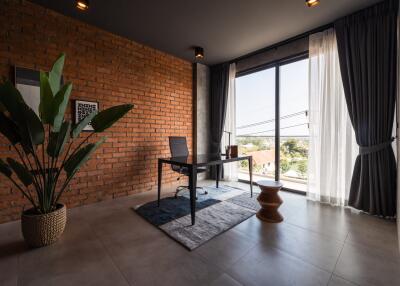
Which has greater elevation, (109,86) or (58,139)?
(109,86)

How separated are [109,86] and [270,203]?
113 inches

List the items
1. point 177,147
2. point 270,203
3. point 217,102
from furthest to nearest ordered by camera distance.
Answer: point 217,102
point 177,147
point 270,203

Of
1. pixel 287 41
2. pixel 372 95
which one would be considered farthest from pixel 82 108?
pixel 372 95

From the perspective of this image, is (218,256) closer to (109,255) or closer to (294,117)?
(109,255)

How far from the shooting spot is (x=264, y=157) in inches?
160

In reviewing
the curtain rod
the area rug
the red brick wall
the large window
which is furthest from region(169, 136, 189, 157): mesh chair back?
the curtain rod

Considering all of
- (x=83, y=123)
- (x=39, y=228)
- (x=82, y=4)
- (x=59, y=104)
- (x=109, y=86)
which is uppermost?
(x=82, y=4)

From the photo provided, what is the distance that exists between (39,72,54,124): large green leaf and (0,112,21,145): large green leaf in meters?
0.28

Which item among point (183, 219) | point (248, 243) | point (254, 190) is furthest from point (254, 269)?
point (254, 190)

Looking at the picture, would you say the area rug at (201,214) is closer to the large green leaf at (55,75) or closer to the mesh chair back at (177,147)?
the mesh chair back at (177,147)

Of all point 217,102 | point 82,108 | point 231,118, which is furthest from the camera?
point 217,102

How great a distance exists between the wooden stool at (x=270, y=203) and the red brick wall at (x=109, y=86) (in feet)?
6.81

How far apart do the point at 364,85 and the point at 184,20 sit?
2.52 metres

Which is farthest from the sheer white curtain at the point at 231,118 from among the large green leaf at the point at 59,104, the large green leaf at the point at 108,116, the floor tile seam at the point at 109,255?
the large green leaf at the point at 59,104
